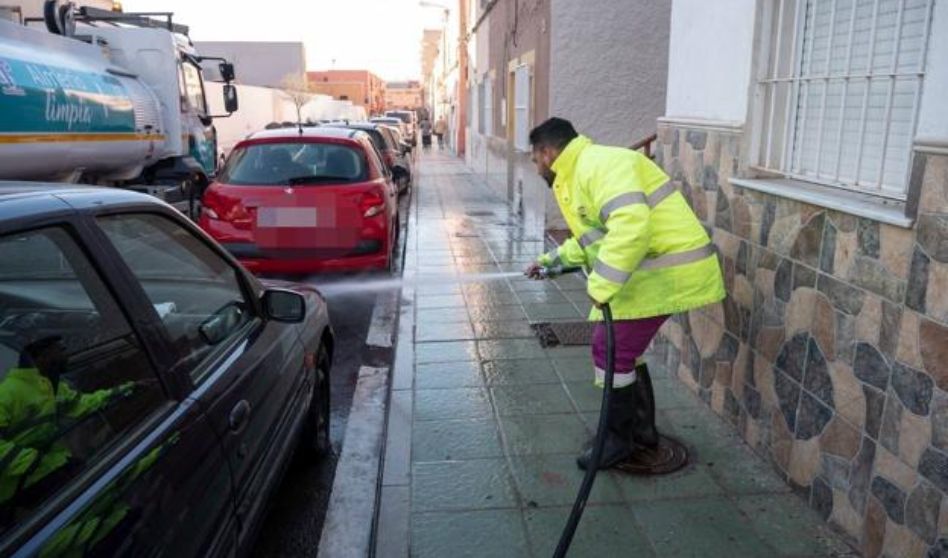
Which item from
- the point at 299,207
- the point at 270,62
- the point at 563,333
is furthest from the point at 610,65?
the point at 270,62

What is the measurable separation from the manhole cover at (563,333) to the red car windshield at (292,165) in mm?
2467

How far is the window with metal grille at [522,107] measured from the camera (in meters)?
11.9

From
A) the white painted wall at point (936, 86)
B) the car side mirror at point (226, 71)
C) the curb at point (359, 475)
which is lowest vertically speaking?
the curb at point (359, 475)

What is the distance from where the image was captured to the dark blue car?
163 centimetres

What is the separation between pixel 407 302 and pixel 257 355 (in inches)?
172

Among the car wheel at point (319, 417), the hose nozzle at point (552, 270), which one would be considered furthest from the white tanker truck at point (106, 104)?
the hose nozzle at point (552, 270)

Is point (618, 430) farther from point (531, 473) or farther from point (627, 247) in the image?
point (627, 247)

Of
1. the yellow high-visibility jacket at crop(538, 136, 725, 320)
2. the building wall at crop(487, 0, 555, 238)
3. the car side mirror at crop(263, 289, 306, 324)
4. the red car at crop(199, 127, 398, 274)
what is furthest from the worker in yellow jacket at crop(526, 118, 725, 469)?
the building wall at crop(487, 0, 555, 238)

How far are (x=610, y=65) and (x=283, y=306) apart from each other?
7.86m

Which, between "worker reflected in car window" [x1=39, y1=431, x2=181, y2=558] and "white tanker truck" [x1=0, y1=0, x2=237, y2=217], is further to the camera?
"white tanker truck" [x1=0, y1=0, x2=237, y2=217]

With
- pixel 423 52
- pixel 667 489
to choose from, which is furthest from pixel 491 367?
pixel 423 52

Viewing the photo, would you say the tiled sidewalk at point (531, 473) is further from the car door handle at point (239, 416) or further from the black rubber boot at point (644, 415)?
the car door handle at point (239, 416)

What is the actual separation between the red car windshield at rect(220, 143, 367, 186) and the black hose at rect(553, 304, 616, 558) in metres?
4.49

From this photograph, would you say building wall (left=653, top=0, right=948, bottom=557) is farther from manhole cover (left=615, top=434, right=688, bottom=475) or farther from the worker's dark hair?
the worker's dark hair
